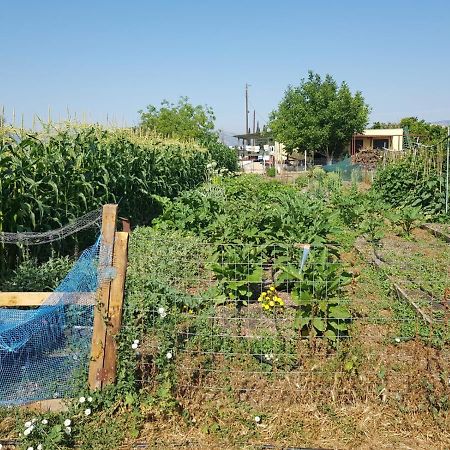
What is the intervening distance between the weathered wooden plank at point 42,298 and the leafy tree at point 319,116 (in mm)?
38306

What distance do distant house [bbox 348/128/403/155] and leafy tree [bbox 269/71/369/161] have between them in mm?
5714

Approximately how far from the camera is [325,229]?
6.93m

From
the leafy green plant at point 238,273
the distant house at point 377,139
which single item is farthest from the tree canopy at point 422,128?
the leafy green plant at point 238,273

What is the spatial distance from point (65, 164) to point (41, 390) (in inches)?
175

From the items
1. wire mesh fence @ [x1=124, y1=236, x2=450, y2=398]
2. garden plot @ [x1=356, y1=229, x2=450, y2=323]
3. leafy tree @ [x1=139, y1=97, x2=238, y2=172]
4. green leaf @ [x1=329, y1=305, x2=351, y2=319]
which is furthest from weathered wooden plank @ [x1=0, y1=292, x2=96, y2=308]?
leafy tree @ [x1=139, y1=97, x2=238, y2=172]

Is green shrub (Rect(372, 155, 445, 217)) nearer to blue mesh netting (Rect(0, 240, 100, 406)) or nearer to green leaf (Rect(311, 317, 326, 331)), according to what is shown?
green leaf (Rect(311, 317, 326, 331))

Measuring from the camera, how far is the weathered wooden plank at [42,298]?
353 centimetres

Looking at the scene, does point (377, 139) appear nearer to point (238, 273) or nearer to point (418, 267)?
point (418, 267)

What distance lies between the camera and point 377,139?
5344cm

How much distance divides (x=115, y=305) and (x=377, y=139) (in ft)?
177

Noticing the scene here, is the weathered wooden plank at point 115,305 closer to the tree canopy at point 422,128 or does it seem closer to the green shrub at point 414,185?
the green shrub at point 414,185

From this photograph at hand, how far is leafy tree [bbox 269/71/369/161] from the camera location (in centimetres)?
4019

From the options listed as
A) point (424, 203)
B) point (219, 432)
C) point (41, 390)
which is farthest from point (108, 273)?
point (424, 203)

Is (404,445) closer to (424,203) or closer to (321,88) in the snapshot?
(424,203)
